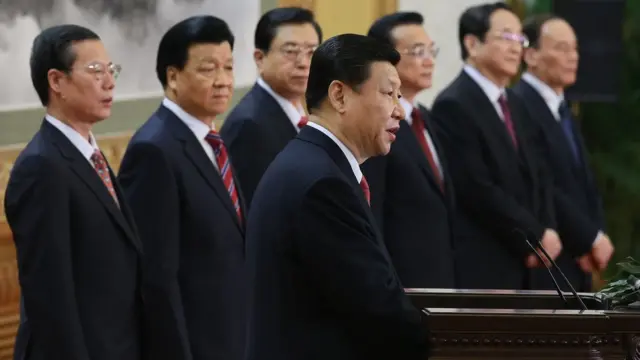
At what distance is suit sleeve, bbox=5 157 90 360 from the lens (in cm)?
352

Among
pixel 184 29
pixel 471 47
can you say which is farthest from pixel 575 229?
pixel 184 29

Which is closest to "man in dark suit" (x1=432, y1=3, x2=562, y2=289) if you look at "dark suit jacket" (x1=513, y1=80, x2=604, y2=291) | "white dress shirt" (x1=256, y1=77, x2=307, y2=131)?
"dark suit jacket" (x1=513, y1=80, x2=604, y2=291)

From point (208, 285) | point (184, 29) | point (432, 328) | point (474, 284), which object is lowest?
point (474, 284)

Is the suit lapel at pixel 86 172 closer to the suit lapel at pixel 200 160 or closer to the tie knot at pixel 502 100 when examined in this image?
the suit lapel at pixel 200 160

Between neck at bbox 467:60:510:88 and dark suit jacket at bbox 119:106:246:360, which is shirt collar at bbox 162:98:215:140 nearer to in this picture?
dark suit jacket at bbox 119:106:246:360

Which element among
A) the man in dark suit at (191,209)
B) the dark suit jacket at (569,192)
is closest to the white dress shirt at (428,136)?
the dark suit jacket at (569,192)

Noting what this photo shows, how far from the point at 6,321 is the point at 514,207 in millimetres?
1970

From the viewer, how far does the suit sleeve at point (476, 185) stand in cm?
541

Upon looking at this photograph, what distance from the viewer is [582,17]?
22.7ft

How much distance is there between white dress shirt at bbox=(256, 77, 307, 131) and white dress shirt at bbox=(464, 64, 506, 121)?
1.14 meters

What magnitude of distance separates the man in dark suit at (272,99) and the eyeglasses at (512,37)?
1151 mm

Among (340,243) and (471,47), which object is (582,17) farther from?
(340,243)

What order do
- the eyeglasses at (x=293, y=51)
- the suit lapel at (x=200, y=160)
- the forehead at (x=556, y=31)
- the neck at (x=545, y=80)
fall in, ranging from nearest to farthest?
1. the suit lapel at (x=200, y=160)
2. the eyeglasses at (x=293, y=51)
3. the neck at (x=545, y=80)
4. the forehead at (x=556, y=31)

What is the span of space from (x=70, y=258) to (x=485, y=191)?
2259 mm
